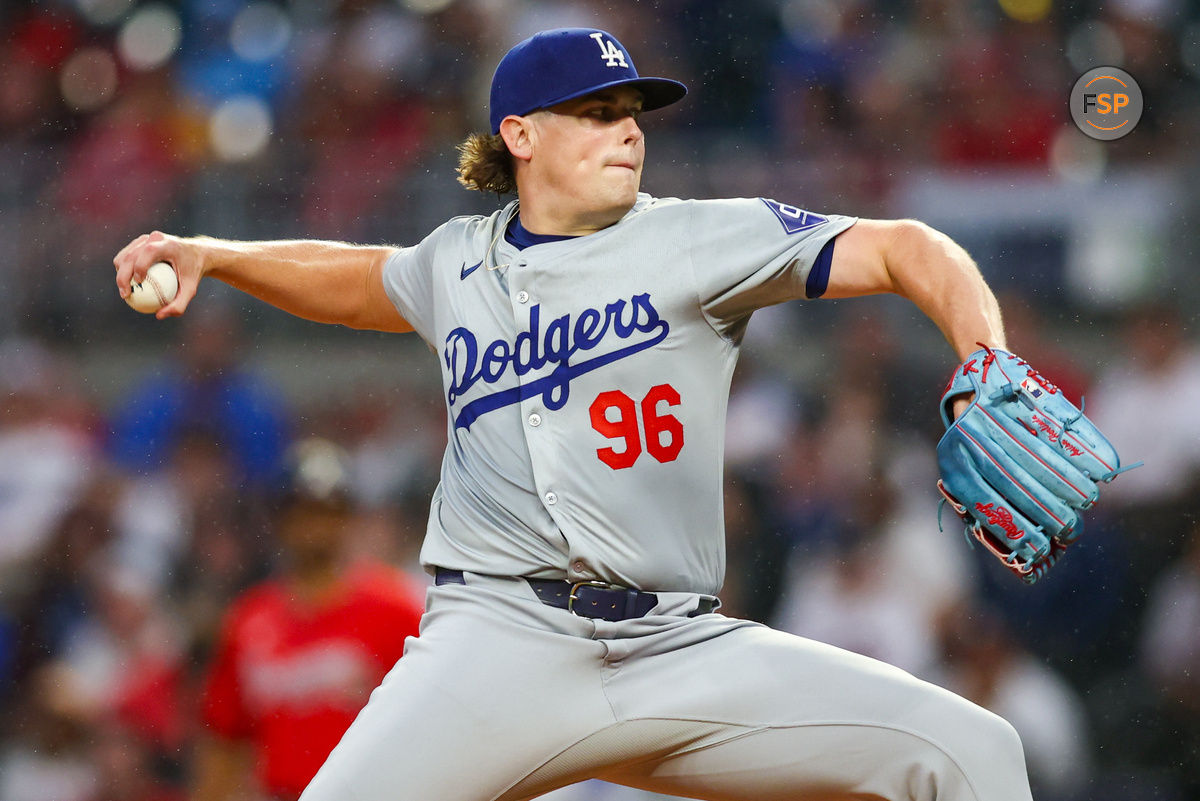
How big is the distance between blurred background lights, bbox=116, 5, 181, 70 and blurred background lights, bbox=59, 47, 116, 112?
113mm

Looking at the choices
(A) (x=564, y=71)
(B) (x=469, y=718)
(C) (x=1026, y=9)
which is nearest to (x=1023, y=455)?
(B) (x=469, y=718)

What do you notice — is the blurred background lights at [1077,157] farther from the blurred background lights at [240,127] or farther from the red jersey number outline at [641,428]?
the red jersey number outline at [641,428]

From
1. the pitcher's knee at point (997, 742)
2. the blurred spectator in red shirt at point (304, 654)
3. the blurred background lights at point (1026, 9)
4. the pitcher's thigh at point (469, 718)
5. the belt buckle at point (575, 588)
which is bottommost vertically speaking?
the blurred spectator in red shirt at point (304, 654)

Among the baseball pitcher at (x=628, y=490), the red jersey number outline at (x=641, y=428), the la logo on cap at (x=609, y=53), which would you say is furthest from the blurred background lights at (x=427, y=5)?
the red jersey number outline at (x=641, y=428)

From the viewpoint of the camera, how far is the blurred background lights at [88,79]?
730 cm

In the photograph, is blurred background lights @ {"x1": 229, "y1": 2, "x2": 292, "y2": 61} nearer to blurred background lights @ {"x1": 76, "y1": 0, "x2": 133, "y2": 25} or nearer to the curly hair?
blurred background lights @ {"x1": 76, "y1": 0, "x2": 133, "y2": 25}

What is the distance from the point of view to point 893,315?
5.81 meters

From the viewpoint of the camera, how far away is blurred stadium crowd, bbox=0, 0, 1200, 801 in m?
4.82

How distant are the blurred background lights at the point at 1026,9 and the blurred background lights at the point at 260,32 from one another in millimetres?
3704

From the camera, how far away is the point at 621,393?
227 cm

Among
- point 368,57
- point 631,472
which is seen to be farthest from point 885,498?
point 368,57

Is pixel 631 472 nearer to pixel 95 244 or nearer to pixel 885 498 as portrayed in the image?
pixel 885 498

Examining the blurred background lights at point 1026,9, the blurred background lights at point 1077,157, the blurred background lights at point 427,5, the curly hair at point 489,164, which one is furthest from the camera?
the blurred background lights at point 427,5

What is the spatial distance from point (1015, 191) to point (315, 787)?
185 inches
